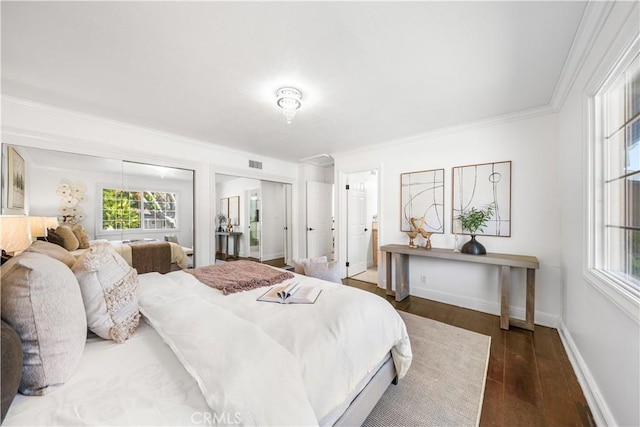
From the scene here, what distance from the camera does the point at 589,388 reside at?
1565mm

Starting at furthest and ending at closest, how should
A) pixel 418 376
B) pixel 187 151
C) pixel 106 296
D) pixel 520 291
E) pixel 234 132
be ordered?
pixel 187 151
pixel 234 132
pixel 520 291
pixel 418 376
pixel 106 296

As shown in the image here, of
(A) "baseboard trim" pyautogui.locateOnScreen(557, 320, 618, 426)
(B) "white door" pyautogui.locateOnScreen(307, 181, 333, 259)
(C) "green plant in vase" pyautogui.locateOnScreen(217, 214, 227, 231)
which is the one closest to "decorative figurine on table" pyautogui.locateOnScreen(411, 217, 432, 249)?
(A) "baseboard trim" pyautogui.locateOnScreen(557, 320, 618, 426)

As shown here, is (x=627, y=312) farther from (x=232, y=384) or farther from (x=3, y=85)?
(x=3, y=85)

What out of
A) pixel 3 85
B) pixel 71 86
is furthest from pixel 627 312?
pixel 3 85

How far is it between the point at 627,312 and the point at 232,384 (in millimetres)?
1853

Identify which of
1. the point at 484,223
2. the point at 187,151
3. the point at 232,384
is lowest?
the point at 232,384

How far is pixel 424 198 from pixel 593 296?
1.95 m

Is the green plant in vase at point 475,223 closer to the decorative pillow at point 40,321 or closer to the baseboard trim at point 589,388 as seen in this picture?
the baseboard trim at point 589,388

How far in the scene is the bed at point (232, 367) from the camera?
0.74 m

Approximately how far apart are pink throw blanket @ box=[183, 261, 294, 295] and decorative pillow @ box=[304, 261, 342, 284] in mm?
465

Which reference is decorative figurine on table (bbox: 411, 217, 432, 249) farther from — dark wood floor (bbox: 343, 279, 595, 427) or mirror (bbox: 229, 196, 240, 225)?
mirror (bbox: 229, 196, 240, 225)

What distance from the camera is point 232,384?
0.79 m

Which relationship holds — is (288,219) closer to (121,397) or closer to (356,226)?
(356,226)

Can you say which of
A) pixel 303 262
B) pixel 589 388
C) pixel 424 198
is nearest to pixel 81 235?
pixel 303 262
